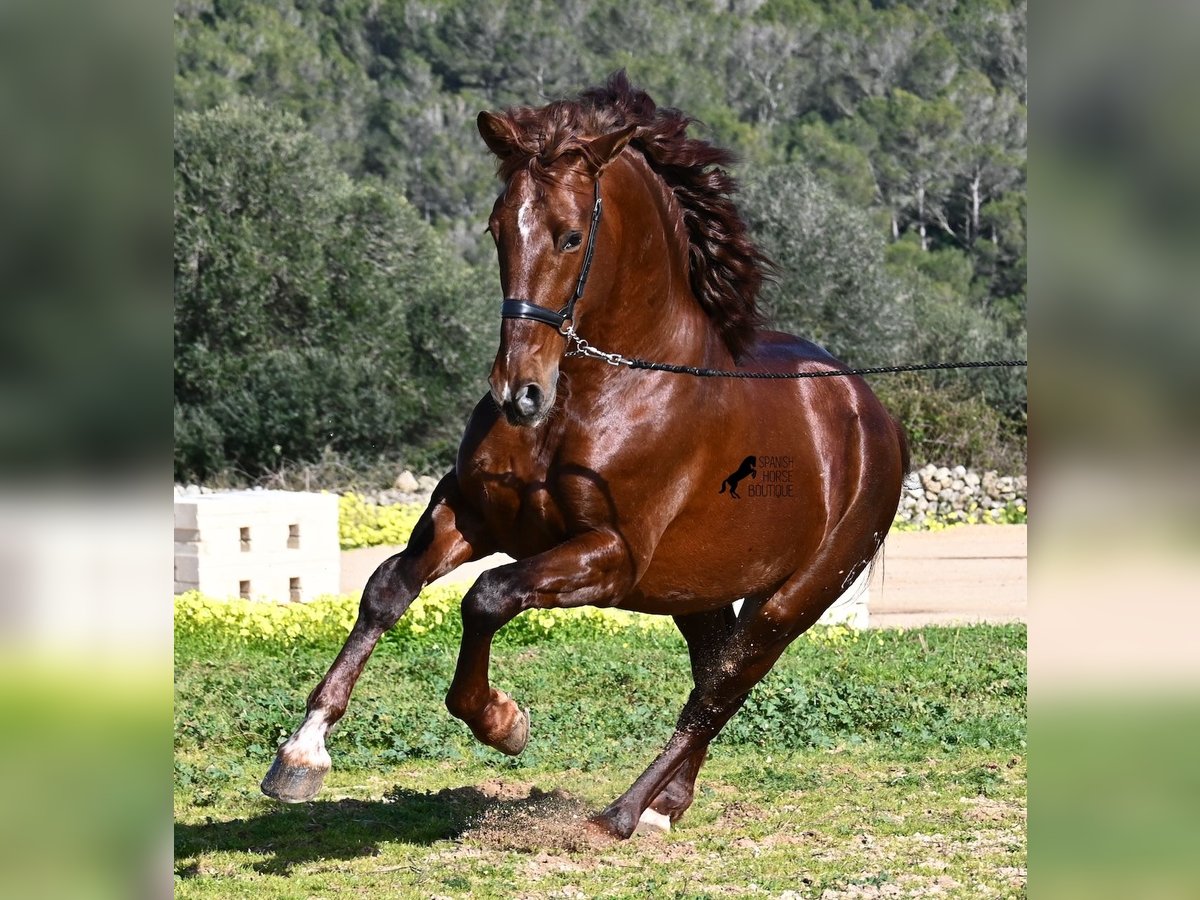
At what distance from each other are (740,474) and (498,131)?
136 centimetres

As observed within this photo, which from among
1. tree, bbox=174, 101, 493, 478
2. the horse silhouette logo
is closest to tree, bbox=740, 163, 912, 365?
tree, bbox=174, 101, 493, 478

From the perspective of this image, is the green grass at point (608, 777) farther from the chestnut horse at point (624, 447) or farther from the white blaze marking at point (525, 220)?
the white blaze marking at point (525, 220)

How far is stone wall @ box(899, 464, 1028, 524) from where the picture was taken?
54.0 feet

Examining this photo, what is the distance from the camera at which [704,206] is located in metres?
4.80

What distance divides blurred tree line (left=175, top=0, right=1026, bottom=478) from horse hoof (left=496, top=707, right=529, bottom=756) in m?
1.69

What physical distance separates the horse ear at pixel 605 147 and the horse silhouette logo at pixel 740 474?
1.09m

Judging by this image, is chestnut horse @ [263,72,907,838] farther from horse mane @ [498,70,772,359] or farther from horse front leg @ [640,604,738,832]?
horse front leg @ [640,604,738,832]

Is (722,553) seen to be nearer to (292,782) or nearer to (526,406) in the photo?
(526,406)

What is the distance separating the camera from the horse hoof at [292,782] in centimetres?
402

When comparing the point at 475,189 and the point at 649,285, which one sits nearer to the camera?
the point at 649,285

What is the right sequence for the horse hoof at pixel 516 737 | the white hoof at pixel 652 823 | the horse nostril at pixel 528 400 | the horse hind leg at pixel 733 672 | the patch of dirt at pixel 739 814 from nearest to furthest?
the horse nostril at pixel 528 400 < the horse hoof at pixel 516 737 < the horse hind leg at pixel 733 672 < the white hoof at pixel 652 823 < the patch of dirt at pixel 739 814

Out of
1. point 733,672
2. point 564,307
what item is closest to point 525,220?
point 564,307

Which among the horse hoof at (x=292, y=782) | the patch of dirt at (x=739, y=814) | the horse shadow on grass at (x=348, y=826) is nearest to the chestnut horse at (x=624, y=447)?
the horse hoof at (x=292, y=782)
